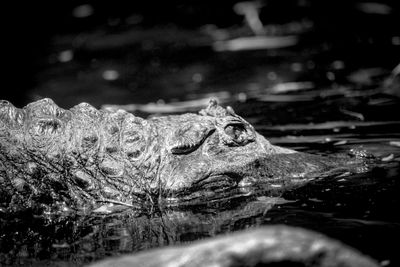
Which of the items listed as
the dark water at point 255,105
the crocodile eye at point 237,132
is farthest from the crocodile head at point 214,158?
the dark water at point 255,105

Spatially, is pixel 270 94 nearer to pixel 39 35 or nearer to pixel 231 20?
pixel 231 20

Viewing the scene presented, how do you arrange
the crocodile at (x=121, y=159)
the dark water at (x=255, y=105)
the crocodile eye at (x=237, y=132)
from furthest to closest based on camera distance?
1. the crocodile eye at (x=237, y=132)
2. the crocodile at (x=121, y=159)
3. the dark water at (x=255, y=105)

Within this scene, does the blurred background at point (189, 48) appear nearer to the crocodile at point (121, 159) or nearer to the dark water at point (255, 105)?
the dark water at point (255, 105)

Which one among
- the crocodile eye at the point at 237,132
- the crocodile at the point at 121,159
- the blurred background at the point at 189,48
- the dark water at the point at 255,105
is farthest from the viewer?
the blurred background at the point at 189,48

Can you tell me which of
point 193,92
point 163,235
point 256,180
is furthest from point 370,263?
point 193,92

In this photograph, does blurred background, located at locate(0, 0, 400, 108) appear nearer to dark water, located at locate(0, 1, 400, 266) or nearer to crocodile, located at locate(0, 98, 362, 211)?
dark water, located at locate(0, 1, 400, 266)

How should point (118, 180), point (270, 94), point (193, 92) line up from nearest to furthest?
point (118, 180) < point (270, 94) < point (193, 92)

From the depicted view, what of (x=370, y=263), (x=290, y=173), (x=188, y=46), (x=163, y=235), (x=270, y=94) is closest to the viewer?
(x=370, y=263)

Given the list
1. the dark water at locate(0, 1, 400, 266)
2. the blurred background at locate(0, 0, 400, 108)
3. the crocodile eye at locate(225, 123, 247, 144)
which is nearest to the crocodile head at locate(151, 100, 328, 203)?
the crocodile eye at locate(225, 123, 247, 144)
